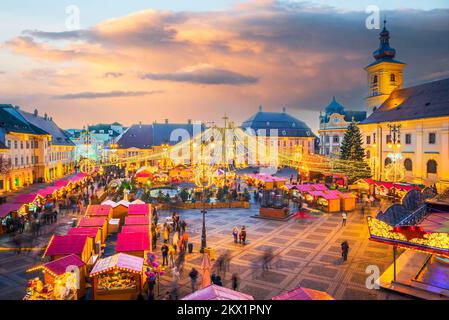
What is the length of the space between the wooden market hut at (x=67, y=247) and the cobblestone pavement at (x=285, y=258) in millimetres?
1900

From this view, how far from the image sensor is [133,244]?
14.9 metres

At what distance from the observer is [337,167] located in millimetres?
45906

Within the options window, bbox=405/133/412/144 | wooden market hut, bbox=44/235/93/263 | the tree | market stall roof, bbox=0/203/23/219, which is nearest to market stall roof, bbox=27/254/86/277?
wooden market hut, bbox=44/235/93/263

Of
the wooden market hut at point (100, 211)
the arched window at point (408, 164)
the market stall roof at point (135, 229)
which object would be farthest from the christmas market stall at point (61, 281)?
the arched window at point (408, 164)

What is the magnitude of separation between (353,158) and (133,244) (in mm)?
38136

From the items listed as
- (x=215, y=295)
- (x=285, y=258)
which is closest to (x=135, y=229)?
(x=285, y=258)

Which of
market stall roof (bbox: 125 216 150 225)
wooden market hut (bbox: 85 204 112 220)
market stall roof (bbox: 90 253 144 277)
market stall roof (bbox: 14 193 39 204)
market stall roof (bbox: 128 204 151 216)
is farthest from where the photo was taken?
market stall roof (bbox: 14 193 39 204)

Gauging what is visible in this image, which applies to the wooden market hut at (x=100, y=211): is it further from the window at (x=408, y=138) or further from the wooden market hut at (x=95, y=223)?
the window at (x=408, y=138)

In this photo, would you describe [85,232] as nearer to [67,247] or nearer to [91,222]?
[91,222]

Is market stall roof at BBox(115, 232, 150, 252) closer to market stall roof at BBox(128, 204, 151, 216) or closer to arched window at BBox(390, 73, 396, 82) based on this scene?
market stall roof at BBox(128, 204, 151, 216)

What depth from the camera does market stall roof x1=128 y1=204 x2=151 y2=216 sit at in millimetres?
22594

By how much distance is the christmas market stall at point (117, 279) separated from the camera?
12.0 metres

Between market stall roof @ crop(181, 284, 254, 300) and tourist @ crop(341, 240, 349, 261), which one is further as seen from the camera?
tourist @ crop(341, 240, 349, 261)

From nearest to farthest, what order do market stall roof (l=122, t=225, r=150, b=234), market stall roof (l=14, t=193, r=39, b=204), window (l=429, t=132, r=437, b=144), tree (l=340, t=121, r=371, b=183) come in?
market stall roof (l=122, t=225, r=150, b=234)
market stall roof (l=14, t=193, r=39, b=204)
window (l=429, t=132, r=437, b=144)
tree (l=340, t=121, r=371, b=183)
